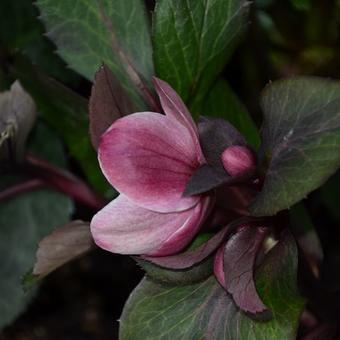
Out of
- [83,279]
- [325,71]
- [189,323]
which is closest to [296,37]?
[325,71]

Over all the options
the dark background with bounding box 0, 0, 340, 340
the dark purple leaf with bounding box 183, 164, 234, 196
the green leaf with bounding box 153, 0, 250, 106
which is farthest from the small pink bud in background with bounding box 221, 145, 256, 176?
the dark background with bounding box 0, 0, 340, 340

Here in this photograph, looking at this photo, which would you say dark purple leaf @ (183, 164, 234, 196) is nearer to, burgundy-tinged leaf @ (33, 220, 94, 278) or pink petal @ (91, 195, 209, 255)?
pink petal @ (91, 195, 209, 255)

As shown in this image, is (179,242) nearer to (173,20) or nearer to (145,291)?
(145,291)

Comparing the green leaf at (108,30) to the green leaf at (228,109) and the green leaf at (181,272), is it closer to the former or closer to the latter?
the green leaf at (228,109)

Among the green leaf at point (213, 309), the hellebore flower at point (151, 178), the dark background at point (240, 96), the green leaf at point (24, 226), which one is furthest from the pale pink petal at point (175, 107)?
the green leaf at point (24, 226)

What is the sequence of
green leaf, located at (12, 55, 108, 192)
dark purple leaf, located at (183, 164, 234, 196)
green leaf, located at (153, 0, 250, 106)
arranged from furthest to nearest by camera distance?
green leaf, located at (12, 55, 108, 192), green leaf, located at (153, 0, 250, 106), dark purple leaf, located at (183, 164, 234, 196)

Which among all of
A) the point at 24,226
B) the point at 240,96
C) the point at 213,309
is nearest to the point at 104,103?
the point at 213,309

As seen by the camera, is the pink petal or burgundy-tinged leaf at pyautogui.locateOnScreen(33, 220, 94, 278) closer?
the pink petal
